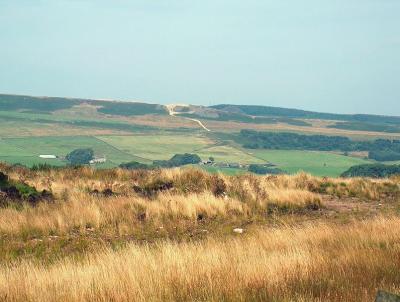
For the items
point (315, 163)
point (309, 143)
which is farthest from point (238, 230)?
point (309, 143)

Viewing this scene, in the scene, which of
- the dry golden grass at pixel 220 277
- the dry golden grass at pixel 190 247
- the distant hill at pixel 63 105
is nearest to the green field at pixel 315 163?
the dry golden grass at pixel 190 247

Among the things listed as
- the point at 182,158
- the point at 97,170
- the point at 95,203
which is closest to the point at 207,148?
the point at 182,158

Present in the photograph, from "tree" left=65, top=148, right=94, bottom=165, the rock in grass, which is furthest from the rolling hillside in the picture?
the rock in grass

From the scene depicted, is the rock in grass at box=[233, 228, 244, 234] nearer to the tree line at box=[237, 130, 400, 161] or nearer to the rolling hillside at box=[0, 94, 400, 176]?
the rolling hillside at box=[0, 94, 400, 176]

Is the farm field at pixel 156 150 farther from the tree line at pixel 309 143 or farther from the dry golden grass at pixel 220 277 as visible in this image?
the dry golden grass at pixel 220 277

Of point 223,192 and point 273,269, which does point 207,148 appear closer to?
point 223,192

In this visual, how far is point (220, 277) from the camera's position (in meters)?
5.55

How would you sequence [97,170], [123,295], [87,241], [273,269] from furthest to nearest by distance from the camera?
1. [97,170]
2. [87,241]
3. [273,269]
4. [123,295]

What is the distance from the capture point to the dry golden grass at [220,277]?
4.96 meters

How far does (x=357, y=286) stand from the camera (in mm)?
5203

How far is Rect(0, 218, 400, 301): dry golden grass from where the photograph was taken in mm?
4965

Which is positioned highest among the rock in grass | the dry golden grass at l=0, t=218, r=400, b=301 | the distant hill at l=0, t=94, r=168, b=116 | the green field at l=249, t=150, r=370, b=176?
the distant hill at l=0, t=94, r=168, b=116

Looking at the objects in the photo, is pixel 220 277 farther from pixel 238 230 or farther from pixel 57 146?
pixel 57 146

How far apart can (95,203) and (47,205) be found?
1.29 m
